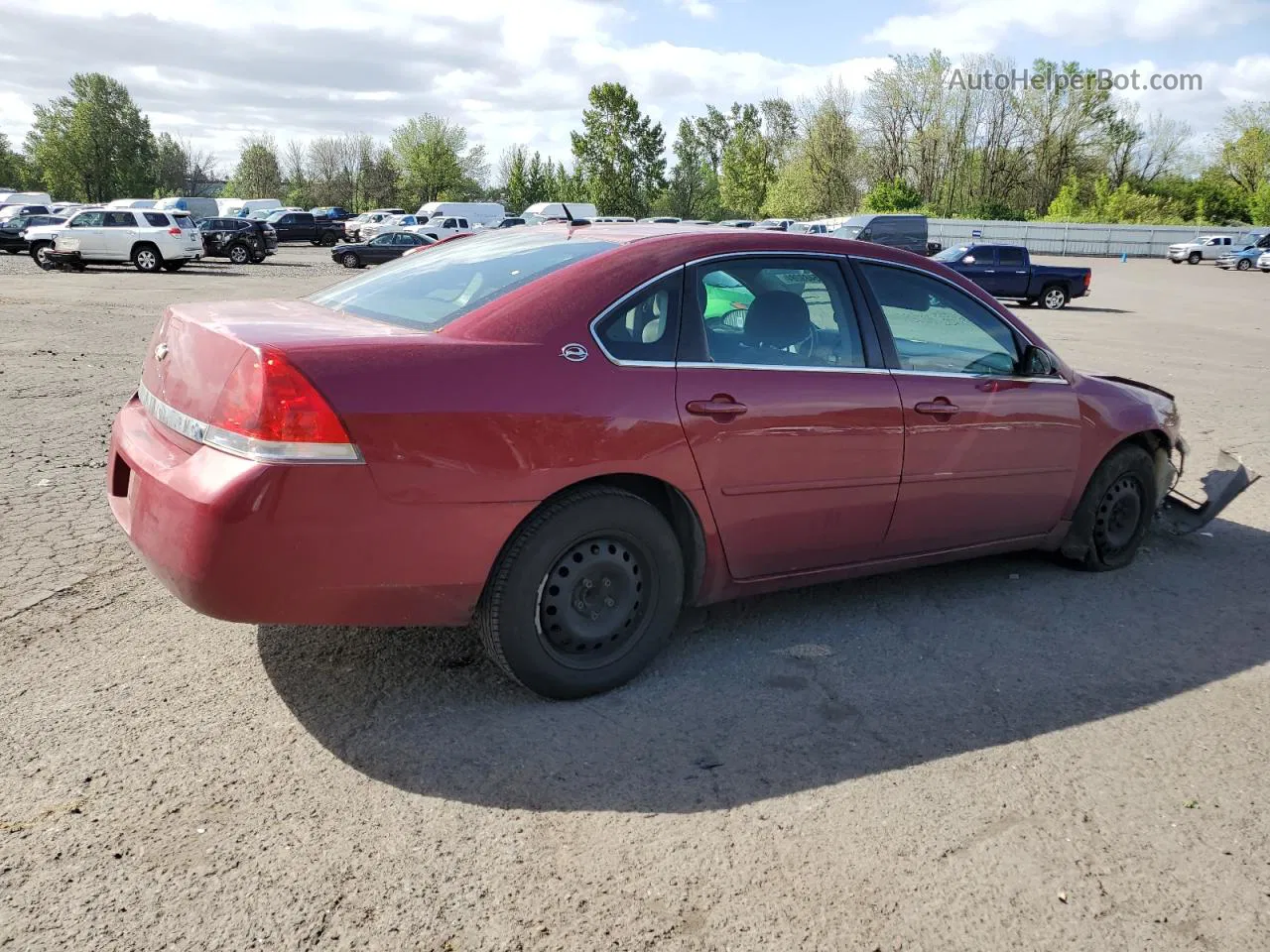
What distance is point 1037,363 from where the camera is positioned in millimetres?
4734

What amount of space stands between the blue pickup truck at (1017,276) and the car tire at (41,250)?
84.1 ft

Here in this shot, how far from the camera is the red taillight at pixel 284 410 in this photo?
293cm

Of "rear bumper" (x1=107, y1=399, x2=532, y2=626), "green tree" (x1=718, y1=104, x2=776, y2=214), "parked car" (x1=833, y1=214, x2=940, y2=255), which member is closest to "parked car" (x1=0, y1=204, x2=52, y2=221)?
"parked car" (x1=833, y1=214, x2=940, y2=255)

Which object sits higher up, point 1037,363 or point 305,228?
point 1037,363

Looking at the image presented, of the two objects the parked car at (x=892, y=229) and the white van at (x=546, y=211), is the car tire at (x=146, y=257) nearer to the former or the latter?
the white van at (x=546, y=211)

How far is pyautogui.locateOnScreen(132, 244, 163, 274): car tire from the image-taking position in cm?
2997

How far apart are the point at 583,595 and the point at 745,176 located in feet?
307

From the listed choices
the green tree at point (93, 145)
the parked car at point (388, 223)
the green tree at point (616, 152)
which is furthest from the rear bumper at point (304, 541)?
the green tree at point (93, 145)

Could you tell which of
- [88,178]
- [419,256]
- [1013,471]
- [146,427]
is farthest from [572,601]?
[88,178]

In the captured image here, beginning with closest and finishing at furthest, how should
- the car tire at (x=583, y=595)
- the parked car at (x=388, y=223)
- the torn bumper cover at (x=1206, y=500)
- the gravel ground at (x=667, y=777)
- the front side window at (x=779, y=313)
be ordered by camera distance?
the gravel ground at (x=667, y=777), the car tire at (x=583, y=595), the front side window at (x=779, y=313), the torn bumper cover at (x=1206, y=500), the parked car at (x=388, y=223)

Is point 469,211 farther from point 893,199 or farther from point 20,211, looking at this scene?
point 893,199

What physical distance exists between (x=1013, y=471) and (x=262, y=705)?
3277 millimetres

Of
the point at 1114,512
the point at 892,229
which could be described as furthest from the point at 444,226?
the point at 1114,512

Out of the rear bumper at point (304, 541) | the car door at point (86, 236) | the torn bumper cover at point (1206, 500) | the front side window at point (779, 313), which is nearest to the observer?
the rear bumper at point (304, 541)
